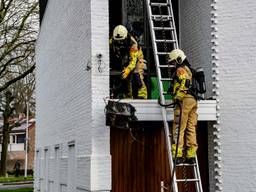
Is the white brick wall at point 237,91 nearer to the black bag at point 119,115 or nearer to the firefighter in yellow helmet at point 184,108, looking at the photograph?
the firefighter in yellow helmet at point 184,108

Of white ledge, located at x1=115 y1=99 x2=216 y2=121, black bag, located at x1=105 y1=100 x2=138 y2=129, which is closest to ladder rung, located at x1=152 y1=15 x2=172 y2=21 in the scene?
white ledge, located at x1=115 y1=99 x2=216 y2=121

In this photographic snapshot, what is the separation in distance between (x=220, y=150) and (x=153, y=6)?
360cm

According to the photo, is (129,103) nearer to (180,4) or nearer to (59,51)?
(180,4)

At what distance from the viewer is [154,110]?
9266mm

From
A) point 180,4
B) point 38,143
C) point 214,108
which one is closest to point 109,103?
point 214,108

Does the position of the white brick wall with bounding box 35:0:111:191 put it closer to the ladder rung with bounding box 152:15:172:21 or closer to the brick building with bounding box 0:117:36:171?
the ladder rung with bounding box 152:15:172:21

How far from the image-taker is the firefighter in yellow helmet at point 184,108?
866cm

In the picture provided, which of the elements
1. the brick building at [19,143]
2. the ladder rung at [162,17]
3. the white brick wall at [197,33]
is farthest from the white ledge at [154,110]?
the brick building at [19,143]

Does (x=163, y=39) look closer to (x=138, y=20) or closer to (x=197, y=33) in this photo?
(x=197, y=33)

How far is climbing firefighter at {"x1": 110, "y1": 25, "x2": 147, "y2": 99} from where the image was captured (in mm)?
9656

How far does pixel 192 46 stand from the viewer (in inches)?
421

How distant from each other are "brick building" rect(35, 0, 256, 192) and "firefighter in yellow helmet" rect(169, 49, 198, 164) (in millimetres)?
546

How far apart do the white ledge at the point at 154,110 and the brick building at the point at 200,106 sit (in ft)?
0.06

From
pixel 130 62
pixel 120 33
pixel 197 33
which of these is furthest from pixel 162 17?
pixel 130 62
